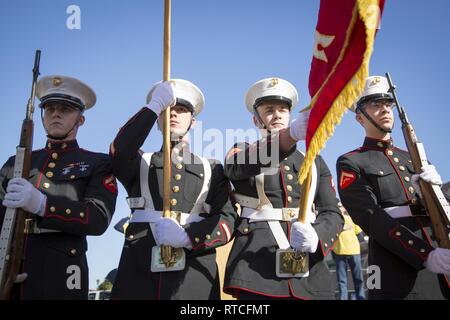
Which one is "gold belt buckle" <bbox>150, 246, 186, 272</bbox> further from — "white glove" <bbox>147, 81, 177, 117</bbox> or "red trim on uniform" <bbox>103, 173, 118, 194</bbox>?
"white glove" <bbox>147, 81, 177, 117</bbox>

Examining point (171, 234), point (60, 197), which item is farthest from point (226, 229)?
point (60, 197)

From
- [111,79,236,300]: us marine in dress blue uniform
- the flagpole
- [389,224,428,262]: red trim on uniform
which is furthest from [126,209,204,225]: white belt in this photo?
[389,224,428,262]: red trim on uniform

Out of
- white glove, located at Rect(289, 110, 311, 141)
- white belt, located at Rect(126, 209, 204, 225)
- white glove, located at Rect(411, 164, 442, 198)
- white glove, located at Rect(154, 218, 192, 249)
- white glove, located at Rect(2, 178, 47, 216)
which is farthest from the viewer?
white glove, located at Rect(411, 164, 442, 198)

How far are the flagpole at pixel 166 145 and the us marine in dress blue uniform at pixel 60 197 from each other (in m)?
0.66

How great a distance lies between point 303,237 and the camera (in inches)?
171

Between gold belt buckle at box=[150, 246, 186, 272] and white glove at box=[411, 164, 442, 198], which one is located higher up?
white glove at box=[411, 164, 442, 198]

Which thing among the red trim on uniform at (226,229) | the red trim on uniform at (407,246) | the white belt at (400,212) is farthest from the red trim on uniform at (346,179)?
the red trim on uniform at (226,229)

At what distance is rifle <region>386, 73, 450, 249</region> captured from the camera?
4.58m

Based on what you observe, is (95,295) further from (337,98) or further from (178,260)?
(337,98)

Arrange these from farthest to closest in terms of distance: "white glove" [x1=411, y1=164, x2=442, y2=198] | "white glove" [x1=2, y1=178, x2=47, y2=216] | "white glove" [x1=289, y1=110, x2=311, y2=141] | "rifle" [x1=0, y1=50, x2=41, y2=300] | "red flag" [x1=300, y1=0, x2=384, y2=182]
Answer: "white glove" [x1=411, y1=164, x2=442, y2=198]
"white glove" [x1=289, y1=110, x2=311, y2=141]
"white glove" [x1=2, y1=178, x2=47, y2=216]
"rifle" [x1=0, y1=50, x2=41, y2=300]
"red flag" [x1=300, y1=0, x2=384, y2=182]

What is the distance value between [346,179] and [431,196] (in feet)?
2.89

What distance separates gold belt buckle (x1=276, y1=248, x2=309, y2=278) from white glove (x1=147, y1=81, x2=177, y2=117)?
1711 millimetres

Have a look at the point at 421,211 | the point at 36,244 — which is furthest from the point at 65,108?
the point at 421,211

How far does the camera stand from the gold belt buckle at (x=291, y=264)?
14.7ft
